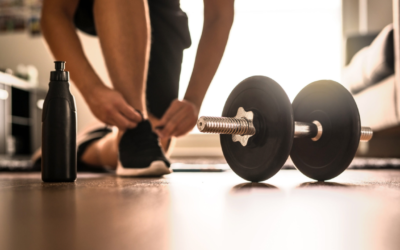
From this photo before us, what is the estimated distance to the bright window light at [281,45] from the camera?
13.1ft

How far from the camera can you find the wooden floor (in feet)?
0.94

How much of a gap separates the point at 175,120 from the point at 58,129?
12.4 inches

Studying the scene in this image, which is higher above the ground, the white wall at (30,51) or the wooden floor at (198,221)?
the white wall at (30,51)

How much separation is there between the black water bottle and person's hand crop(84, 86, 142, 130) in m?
0.13

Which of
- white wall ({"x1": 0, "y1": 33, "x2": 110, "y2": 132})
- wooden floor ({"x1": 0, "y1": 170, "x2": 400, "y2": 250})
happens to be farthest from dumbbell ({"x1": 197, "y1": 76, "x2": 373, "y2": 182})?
white wall ({"x1": 0, "y1": 33, "x2": 110, "y2": 132})

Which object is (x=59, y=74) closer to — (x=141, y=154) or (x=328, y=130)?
(x=141, y=154)

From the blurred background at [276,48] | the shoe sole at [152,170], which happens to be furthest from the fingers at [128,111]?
the blurred background at [276,48]

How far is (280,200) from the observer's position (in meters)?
0.53

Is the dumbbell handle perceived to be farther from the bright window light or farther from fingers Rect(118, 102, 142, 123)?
the bright window light

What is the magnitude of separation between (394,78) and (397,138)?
40.0 inches

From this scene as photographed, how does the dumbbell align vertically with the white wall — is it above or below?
below

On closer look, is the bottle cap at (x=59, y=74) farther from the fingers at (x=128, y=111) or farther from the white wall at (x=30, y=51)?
the white wall at (x=30, y=51)

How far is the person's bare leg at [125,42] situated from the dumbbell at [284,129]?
30cm

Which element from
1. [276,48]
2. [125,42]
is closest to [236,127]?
[125,42]
